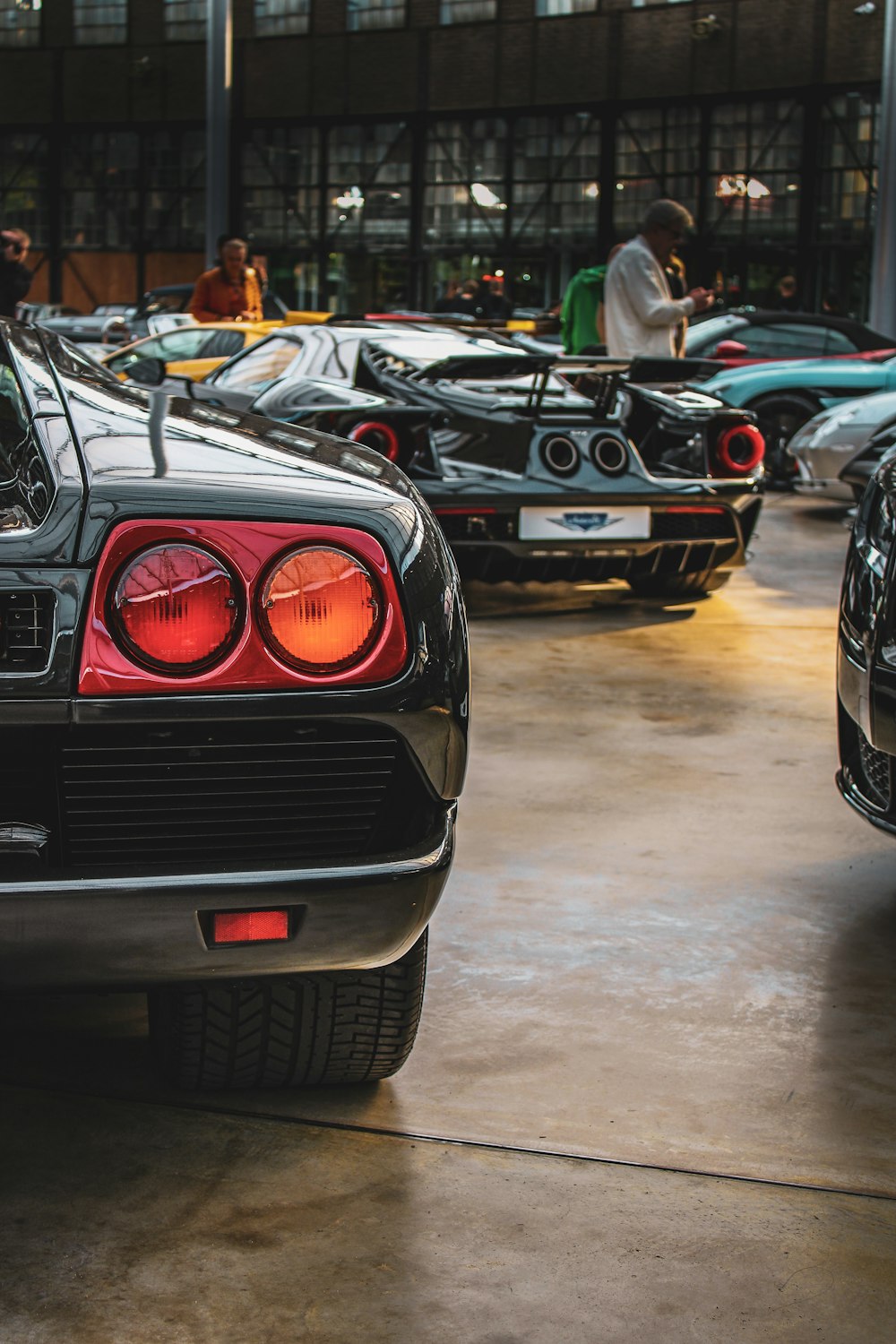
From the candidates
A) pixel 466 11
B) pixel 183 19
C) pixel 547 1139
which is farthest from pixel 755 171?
pixel 547 1139

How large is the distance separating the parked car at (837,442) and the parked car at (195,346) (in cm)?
329

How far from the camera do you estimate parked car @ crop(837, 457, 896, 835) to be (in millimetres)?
2809

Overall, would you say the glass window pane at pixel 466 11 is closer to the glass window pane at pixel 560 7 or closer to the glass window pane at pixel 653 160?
the glass window pane at pixel 560 7

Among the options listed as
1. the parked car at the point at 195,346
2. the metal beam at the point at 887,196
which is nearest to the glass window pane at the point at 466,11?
the metal beam at the point at 887,196

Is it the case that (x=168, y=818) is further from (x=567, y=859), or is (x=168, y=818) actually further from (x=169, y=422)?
(x=567, y=859)

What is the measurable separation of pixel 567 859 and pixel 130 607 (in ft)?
6.12

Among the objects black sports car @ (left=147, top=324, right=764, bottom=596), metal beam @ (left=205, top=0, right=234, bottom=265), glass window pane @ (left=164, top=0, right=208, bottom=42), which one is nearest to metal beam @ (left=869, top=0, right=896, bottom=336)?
metal beam @ (left=205, top=0, right=234, bottom=265)

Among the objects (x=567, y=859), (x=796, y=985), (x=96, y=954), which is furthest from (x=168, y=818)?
(x=567, y=859)

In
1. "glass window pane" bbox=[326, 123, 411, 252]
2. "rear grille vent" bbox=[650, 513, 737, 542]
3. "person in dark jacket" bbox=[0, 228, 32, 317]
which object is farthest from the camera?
"glass window pane" bbox=[326, 123, 411, 252]

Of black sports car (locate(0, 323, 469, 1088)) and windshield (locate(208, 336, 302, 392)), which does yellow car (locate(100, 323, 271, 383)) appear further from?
black sports car (locate(0, 323, 469, 1088))

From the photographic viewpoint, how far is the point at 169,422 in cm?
225

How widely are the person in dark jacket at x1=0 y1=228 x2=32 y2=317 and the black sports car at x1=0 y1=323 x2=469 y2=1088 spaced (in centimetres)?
724

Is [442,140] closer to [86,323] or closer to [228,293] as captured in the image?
[86,323]

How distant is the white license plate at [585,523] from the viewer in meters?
6.11
